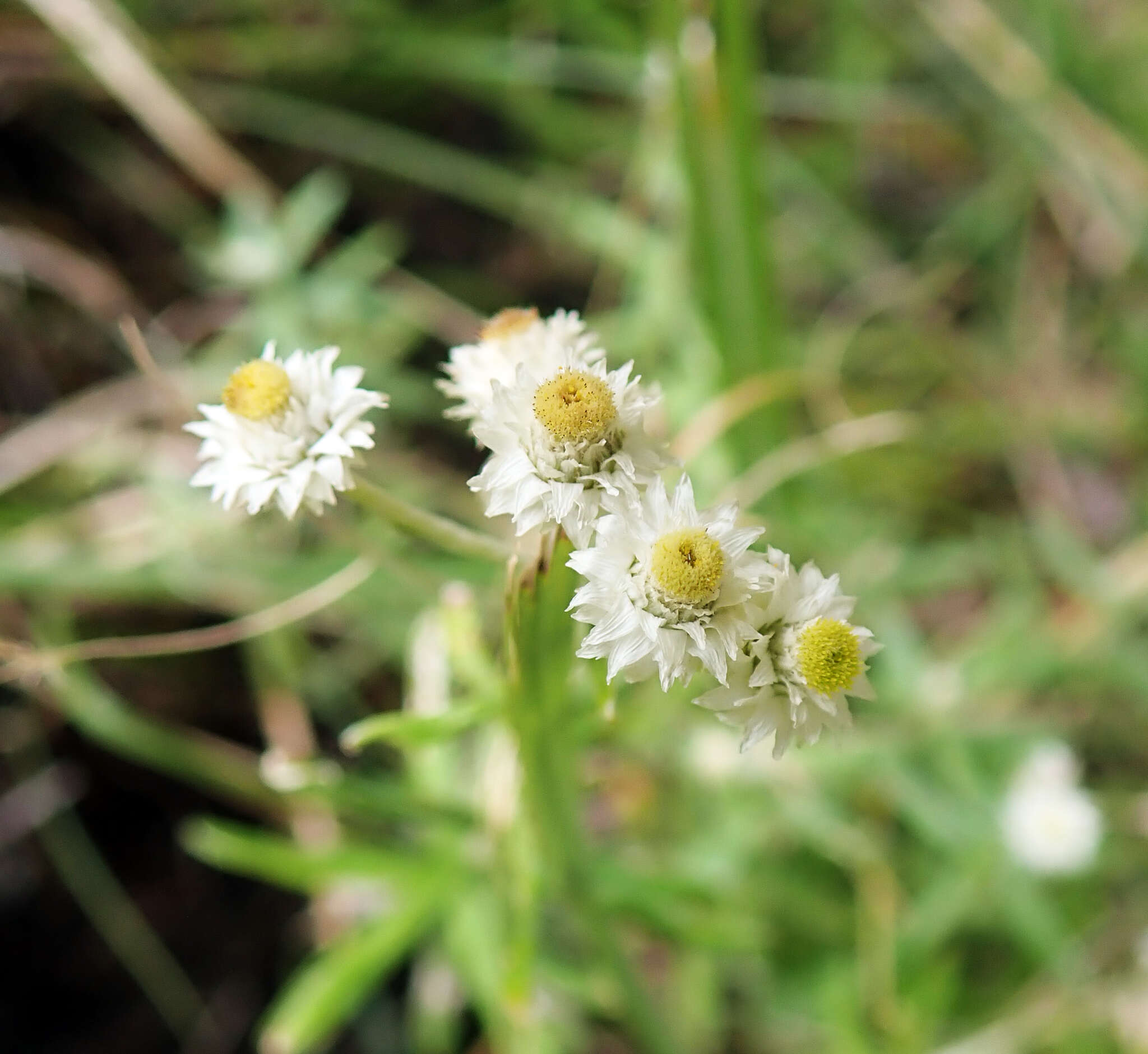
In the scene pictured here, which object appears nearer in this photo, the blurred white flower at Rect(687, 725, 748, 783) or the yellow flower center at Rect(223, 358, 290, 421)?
the yellow flower center at Rect(223, 358, 290, 421)

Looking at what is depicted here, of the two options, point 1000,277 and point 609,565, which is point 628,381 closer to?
point 609,565

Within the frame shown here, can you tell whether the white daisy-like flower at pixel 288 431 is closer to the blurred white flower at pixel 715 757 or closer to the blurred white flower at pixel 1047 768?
the blurred white flower at pixel 715 757

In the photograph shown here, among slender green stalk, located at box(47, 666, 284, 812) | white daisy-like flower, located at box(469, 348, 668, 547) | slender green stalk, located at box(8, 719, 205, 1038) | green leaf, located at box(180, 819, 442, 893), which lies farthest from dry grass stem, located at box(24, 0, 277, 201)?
white daisy-like flower, located at box(469, 348, 668, 547)

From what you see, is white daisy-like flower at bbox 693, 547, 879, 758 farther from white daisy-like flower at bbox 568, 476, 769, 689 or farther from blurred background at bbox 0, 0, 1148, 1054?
blurred background at bbox 0, 0, 1148, 1054

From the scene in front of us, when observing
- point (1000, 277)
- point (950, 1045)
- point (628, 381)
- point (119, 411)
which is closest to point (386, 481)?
point (119, 411)

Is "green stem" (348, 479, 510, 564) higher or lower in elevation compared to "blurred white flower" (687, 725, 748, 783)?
lower

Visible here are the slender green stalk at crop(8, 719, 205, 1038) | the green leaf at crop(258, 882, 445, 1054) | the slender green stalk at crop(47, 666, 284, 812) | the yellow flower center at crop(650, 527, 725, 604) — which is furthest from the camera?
the slender green stalk at crop(8, 719, 205, 1038)

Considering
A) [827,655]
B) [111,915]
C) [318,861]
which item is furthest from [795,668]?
[111,915]

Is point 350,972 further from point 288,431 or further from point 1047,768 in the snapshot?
point 1047,768
